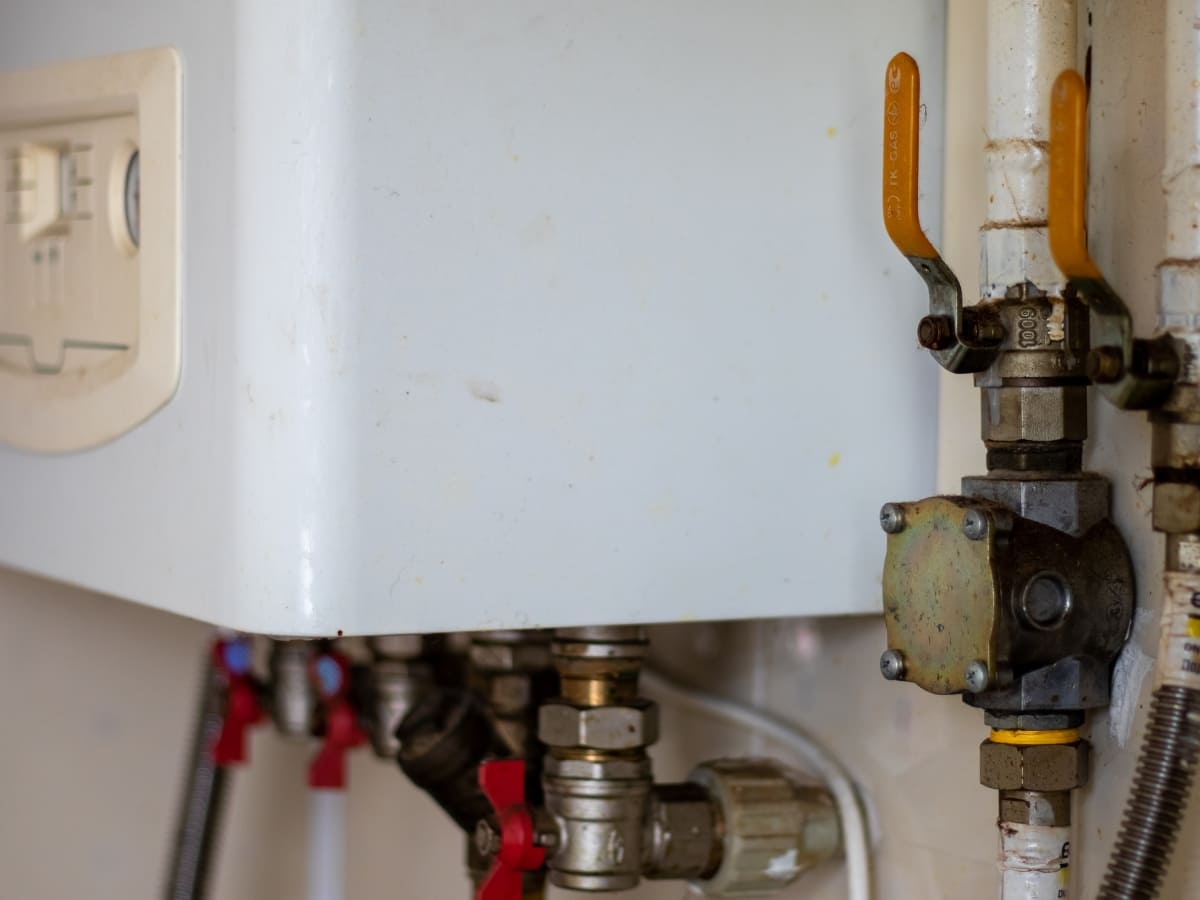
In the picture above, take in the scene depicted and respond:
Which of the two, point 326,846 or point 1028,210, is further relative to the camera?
point 326,846

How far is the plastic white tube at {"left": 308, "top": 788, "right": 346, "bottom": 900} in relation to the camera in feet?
3.70

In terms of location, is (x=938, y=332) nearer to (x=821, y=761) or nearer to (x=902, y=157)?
(x=902, y=157)

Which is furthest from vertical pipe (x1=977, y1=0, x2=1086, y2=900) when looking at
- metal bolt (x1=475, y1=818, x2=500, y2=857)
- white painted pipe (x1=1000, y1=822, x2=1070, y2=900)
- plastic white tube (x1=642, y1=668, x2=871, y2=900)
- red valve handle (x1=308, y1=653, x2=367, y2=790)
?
red valve handle (x1=308, y1=653, x2=367, y2=790)

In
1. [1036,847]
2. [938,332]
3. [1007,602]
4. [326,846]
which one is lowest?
[326,846]

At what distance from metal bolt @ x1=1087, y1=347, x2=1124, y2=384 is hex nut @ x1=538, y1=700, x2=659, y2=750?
1.02ft

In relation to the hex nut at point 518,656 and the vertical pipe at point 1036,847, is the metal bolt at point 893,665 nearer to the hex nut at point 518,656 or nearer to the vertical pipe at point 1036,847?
the vertical pipe at point 1036,847

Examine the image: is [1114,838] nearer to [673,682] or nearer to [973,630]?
[973,630]

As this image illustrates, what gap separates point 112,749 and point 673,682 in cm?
49

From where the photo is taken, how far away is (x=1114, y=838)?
69 cm

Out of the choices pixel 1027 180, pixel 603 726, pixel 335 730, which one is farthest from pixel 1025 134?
pixel 335 730

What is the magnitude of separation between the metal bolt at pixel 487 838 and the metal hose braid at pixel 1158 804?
12.6 inches

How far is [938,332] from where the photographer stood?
2.22 ft

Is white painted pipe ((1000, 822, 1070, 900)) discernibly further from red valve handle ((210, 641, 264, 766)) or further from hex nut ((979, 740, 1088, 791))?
red valve handle ((210, 641, 264, 766))

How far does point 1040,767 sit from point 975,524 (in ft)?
0.38
